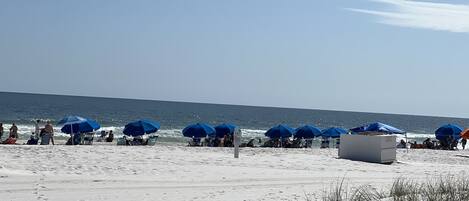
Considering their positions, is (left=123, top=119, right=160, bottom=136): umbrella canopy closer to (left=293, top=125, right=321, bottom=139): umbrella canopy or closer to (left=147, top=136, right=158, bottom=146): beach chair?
(left=147, top=136, right=158, bottom=146): beach chair

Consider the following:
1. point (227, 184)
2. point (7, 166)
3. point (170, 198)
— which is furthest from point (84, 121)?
point (170, 198)

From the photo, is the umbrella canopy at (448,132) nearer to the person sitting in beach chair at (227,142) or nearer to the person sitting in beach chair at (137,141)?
the person sitting in beach chair at (227,142)

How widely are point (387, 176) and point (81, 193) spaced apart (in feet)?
26.9

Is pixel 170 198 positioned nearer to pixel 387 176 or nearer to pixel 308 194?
pixel 308 194

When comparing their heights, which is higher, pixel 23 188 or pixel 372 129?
pixel 372 129

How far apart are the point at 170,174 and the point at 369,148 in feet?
28.3

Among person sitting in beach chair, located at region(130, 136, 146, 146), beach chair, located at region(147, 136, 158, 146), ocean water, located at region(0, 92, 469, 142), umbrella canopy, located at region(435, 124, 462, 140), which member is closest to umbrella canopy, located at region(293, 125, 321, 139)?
umbrella canopy, located at region(435, 124, 462, 140)

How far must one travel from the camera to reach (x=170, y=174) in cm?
1406

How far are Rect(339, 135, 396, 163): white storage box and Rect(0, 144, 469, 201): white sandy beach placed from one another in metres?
0.51

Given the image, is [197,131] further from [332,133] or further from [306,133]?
[332,133]

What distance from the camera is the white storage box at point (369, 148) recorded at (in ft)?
67.2

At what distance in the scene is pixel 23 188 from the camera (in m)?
11.0

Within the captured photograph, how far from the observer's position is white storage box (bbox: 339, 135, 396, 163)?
67.2 ft

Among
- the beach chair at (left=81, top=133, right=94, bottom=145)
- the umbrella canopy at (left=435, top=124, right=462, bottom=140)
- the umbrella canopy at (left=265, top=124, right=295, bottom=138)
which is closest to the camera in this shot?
the beach chair at (left=81, top=133, right=94, bottom=145)
